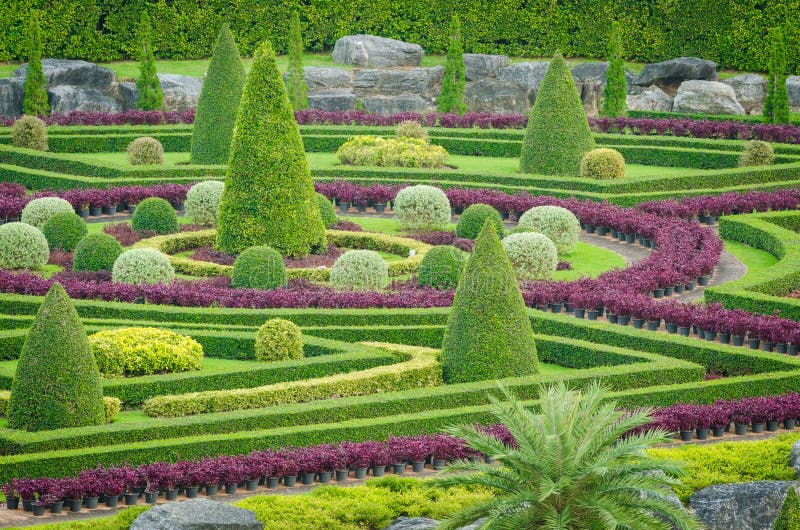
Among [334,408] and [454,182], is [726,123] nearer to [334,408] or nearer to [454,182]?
[454,182]

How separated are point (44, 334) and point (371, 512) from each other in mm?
5514

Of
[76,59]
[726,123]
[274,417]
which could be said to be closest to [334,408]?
[274,417]

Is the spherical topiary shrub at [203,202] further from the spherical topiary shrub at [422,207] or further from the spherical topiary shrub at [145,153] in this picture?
the spherical topiary shrub at [145,153]

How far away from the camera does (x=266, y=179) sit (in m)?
27.4

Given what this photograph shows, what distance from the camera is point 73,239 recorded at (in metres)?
28.9

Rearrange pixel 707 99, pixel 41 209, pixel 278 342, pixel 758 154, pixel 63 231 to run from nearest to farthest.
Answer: pixel 278 342, pixel 63 231, pixel 41 209, pixel 758 154, pixel 707 99

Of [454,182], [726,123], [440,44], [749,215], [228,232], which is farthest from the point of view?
[440,44]

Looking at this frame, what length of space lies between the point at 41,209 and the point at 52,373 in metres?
14.2

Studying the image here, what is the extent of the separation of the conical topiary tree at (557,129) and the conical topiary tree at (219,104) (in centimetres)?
816

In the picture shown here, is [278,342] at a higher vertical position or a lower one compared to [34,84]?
lower

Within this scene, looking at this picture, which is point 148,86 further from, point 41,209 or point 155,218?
point 155,218

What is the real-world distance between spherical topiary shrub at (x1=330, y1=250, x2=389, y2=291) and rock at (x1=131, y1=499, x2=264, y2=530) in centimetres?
1227

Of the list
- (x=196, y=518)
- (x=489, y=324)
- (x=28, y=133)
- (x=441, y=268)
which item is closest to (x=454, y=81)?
(x=28, y=133)

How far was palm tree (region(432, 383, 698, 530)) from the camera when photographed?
12.2 metres
